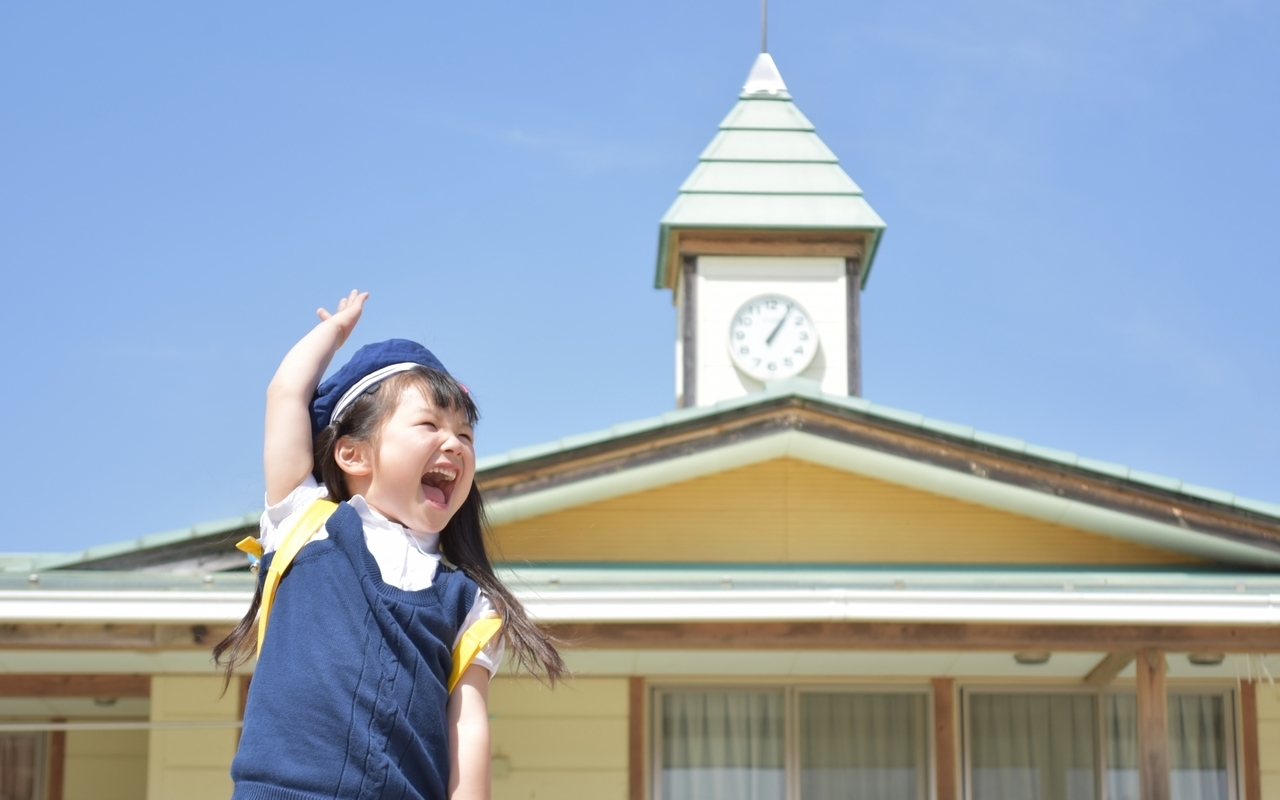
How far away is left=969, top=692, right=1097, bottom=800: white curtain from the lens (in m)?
9.63

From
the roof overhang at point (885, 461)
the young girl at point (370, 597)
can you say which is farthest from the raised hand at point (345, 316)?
the roof overhang at point (885, 461)

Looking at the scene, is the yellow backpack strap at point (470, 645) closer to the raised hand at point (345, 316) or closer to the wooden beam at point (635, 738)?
the raised hand at point (345, 316)

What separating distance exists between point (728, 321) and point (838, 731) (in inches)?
196

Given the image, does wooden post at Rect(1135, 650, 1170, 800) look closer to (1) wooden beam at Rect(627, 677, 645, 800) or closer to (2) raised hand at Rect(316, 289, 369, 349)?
(1) wooden beam at Rect(627, 677, 645, 800)

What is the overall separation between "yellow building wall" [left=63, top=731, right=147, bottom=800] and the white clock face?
572 cm

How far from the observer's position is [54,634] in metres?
7.97

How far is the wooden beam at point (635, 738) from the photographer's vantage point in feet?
31.1

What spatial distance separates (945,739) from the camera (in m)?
9.55

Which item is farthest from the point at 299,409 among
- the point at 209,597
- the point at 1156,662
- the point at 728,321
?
the point at 728,321

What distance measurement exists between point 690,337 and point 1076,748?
541 centimetres

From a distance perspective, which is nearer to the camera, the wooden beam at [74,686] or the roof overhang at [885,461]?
the roof overhang at [885,461]

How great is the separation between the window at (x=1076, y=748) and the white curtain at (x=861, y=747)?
0.33 metres

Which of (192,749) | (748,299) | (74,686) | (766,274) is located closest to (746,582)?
(192,749)

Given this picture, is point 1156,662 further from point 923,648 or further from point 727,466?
point 727,466
